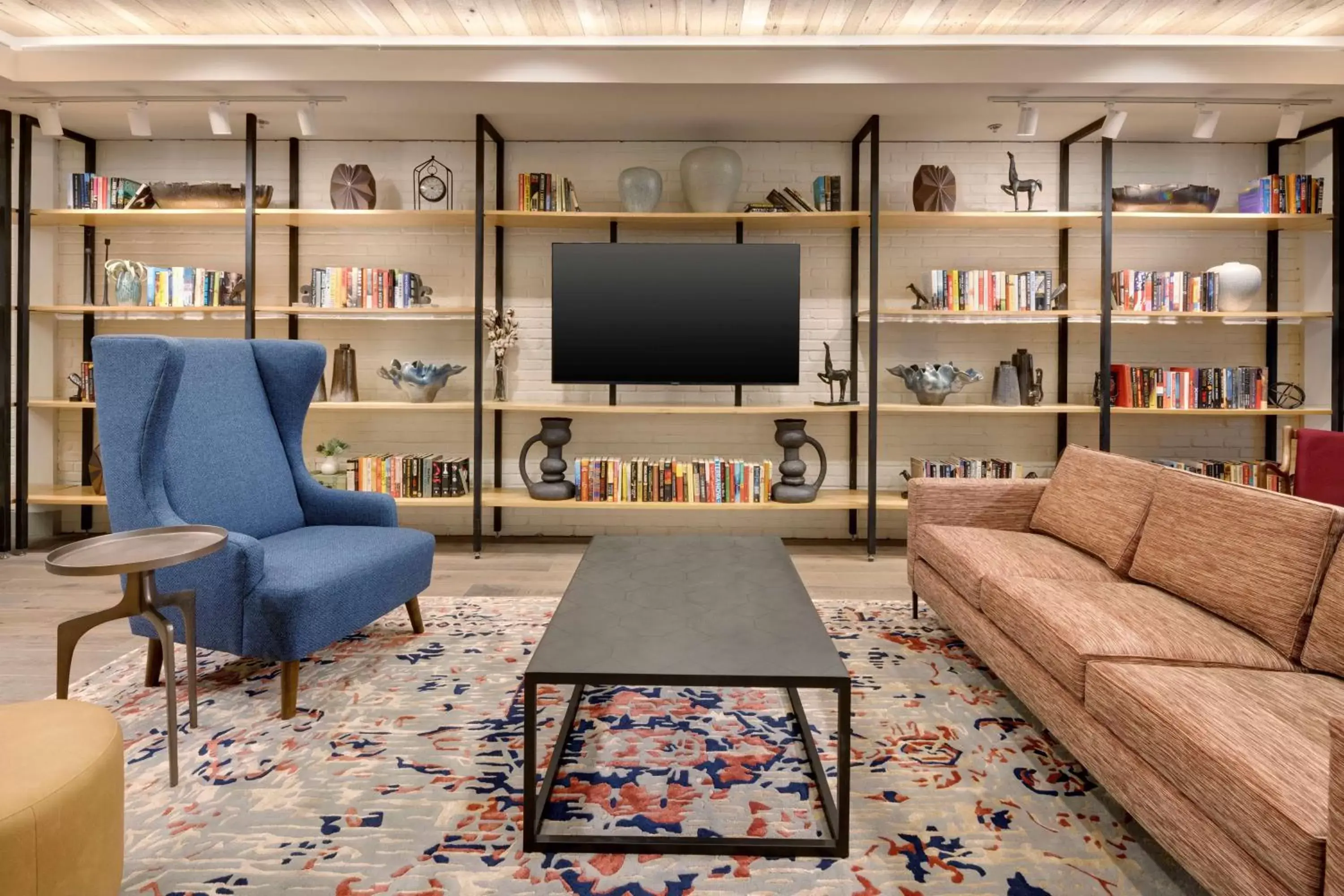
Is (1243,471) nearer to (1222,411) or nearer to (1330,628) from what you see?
(1222,411)

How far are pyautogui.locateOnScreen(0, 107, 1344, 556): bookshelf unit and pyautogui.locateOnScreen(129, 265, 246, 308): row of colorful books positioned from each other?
8 cm

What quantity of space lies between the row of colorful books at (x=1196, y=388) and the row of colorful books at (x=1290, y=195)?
848 millimetres

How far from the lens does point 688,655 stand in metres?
1.62

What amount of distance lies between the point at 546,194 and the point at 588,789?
10.9ft

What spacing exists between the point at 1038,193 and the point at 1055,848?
4.00 metres

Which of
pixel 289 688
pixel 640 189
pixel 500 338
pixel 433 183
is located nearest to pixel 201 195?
pixel 433 183

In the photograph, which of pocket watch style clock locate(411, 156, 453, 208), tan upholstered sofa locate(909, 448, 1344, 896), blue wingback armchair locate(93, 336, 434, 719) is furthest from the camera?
pocket watch style clock locate(411, 156, 453, 208)

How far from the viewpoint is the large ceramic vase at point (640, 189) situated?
4.24 meters

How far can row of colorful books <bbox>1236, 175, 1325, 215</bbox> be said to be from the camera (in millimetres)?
4133

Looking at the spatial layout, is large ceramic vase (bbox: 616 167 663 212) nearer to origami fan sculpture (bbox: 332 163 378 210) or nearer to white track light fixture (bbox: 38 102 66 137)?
origami fan sculpture (bbox: 332 163 378 210)

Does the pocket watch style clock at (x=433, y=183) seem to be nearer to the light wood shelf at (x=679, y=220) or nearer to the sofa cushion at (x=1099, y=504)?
the light wood shelf at (x=679, y=220)

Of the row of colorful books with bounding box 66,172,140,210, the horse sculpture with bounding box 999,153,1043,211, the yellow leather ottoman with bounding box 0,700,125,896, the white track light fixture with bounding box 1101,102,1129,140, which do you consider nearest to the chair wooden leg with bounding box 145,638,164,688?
the yellow leather ottoman with bounding box 0,700,125,896

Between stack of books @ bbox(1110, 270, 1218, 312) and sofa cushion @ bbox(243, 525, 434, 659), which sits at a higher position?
stack of books @ bbox(1110, 270, 1218, 312)

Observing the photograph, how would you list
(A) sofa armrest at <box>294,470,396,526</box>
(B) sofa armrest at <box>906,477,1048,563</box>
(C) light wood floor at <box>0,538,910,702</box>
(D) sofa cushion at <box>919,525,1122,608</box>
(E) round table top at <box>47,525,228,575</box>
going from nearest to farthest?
(E) round table top at <box>47,525,228,575</box>
(D) sofa cushion at <box>919,525,1122,608</box>
(C) light wood floor at <box>0,538,910,702</box>
(A) sofa armrest at <box>294,470,396,526</box>
(B) sofa armrest at <box>906,477,1048,563</box>
